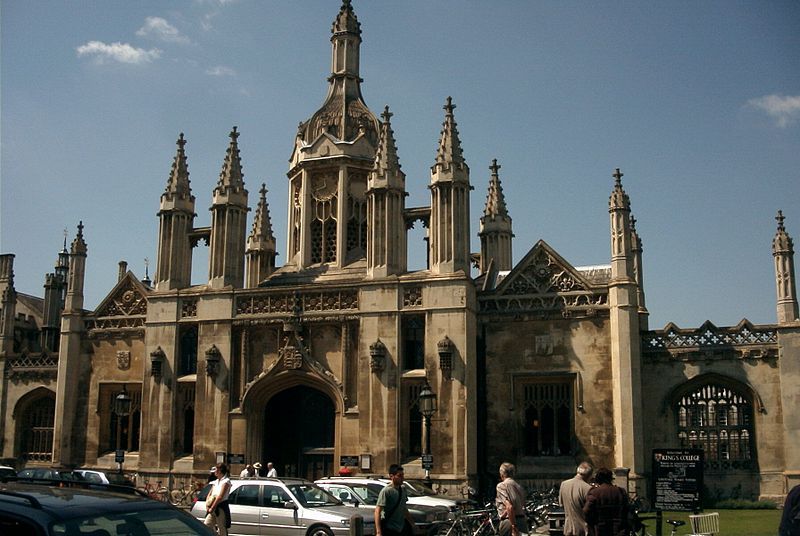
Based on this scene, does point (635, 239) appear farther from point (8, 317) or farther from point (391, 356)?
point (8, 317)

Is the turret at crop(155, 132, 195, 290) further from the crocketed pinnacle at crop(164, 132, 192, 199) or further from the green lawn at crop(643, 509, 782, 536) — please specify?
the green lawn at crop(643, 509, 782, 536)

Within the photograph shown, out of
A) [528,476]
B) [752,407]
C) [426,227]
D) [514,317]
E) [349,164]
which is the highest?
[349,164]

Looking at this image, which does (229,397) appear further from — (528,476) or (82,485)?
(82,485)

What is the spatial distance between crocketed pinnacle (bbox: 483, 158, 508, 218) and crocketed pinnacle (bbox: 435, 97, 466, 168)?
27.3 feet

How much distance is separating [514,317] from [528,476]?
17.6 ft

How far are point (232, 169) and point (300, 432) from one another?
1036 centimetres

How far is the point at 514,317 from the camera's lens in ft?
99.3

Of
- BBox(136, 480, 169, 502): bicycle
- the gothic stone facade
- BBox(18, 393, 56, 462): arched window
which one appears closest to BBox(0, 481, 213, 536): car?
the gothic stone facade

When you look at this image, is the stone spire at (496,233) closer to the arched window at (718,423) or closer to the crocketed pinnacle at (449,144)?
the crocketed pinnacle at (449,144)

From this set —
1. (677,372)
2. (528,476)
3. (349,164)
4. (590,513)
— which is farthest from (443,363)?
(590,513)

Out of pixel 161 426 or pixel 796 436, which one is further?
pixel 161 426

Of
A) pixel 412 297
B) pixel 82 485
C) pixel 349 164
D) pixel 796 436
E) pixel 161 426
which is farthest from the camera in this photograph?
pixel 349 164

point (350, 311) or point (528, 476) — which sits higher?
point (350, 311)

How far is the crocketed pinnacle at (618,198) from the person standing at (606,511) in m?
19.6
